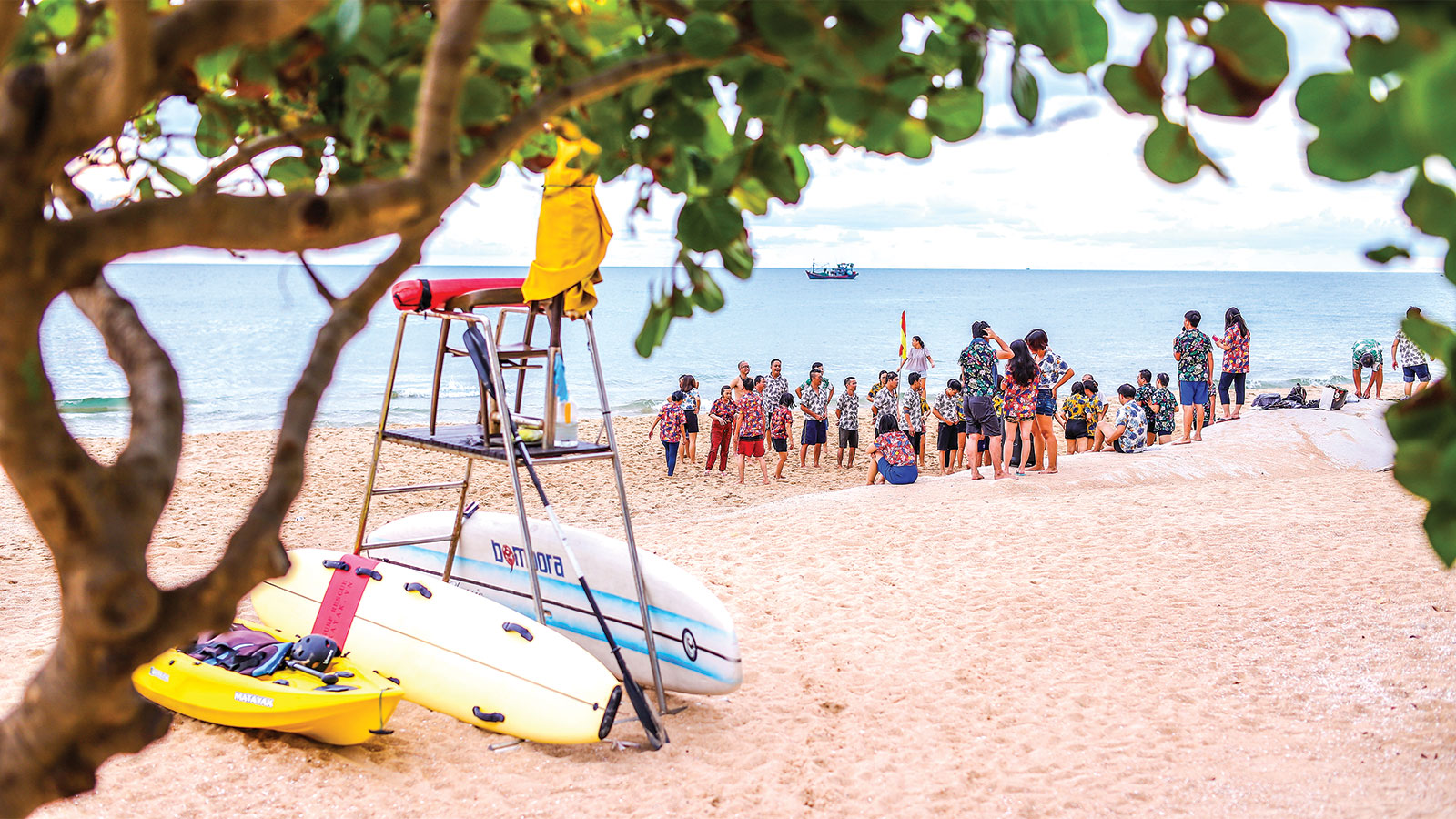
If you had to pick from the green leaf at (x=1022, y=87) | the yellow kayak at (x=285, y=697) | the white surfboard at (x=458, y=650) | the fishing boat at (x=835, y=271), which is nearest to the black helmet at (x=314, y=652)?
the yellow kayak at (x=285, y=697)

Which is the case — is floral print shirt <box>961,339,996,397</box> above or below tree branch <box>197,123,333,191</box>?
below

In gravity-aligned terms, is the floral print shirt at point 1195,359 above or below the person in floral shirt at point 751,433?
above

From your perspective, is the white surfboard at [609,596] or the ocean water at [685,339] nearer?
the white surfboard at [609,596]

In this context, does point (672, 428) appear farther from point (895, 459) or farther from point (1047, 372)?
point (1047, 372)

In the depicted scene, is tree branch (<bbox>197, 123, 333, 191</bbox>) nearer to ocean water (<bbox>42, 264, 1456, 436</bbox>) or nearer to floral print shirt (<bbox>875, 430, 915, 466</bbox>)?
ocean water (<bbox>42, 264, 1456, 436</bbox>)

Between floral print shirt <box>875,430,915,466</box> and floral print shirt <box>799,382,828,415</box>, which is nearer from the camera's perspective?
floral print shirt <box>875,430,915,466</box>

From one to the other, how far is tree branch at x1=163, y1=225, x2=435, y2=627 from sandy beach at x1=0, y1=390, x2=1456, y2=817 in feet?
9.60

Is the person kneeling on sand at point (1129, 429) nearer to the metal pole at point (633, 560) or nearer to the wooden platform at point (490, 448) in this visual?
the metal pole at point (633, 560)

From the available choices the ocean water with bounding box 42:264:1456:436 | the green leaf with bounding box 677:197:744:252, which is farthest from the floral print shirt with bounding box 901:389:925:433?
the green leaf with bounding box 677:197:744:252

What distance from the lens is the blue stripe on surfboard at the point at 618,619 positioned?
4.94 metres

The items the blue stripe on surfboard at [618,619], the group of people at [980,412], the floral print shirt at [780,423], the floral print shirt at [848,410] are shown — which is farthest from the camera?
the floral print shirt at [780,423]

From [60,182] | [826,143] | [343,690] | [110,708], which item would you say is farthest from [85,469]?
[343,690]

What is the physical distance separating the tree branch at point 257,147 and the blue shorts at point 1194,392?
12334 mm

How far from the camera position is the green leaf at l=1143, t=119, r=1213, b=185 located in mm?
1121
